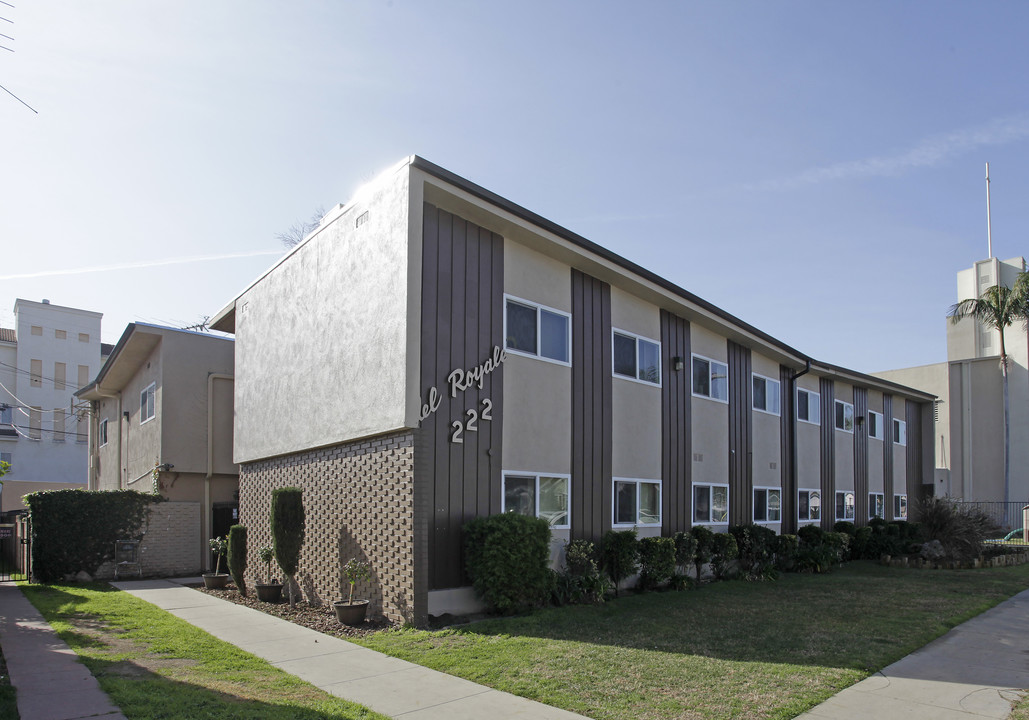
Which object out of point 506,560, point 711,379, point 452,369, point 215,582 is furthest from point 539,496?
point 215,582

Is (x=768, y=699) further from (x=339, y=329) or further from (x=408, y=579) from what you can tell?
(x=339, y=329)

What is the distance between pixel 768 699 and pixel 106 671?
20.7ft

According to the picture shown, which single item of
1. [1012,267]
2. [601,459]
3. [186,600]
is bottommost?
[186,600]

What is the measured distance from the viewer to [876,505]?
24.7 meters

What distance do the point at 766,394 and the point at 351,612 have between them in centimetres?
1297

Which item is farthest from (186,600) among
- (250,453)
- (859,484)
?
(859,484)

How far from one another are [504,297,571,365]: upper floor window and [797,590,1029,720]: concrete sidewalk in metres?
6.71

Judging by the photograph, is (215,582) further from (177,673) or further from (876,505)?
(876,505)

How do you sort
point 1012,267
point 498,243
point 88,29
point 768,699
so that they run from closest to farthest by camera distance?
point 88,29, point 768,699, point 498,243, point 1012,267

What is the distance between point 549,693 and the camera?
6.93 meters

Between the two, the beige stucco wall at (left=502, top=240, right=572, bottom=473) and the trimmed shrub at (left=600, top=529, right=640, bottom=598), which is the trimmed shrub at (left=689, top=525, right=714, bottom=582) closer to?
the trimmed shrub at (left=600, top=529, right=640, bottom=598)

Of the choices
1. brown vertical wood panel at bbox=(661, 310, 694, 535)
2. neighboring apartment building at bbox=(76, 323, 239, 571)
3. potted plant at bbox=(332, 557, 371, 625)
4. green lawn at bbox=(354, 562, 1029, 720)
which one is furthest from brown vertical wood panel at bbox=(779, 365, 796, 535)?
neighboring apartment building at bbox=(76, 323, 239, 571)

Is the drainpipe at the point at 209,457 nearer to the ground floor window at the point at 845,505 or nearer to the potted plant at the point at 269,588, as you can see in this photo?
the potted plant at the point at 269,588

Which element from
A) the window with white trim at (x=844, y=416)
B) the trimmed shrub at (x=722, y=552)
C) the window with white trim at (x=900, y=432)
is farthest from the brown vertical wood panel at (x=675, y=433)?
the window with white trim at (x=900, y=432)
